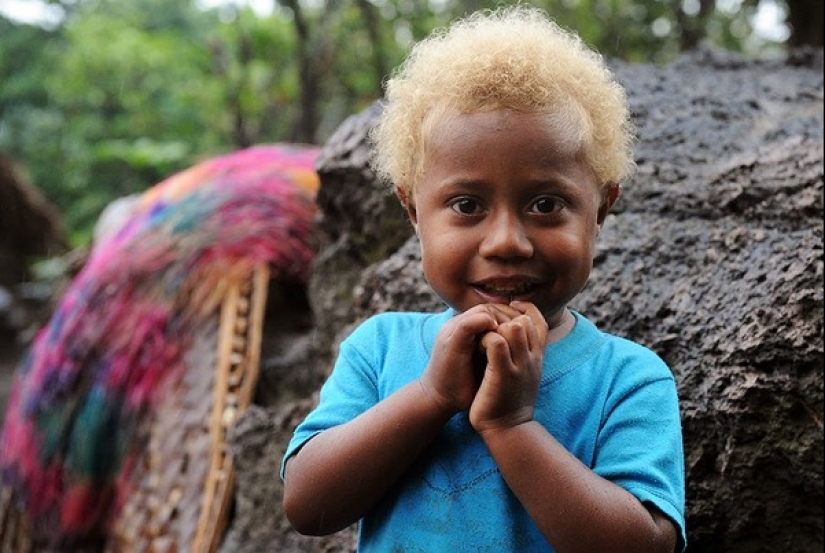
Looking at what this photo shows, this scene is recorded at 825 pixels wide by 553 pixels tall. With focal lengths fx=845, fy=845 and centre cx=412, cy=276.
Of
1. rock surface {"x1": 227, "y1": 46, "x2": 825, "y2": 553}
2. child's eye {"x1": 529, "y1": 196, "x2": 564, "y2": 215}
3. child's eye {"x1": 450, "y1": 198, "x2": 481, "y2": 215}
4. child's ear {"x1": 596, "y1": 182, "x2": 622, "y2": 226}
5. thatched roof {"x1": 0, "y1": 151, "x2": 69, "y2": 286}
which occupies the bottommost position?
thatched roof {"x1": 0, "y1": 151, "x2": 69, "y2": 286}

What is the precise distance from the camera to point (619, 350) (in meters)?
1.34

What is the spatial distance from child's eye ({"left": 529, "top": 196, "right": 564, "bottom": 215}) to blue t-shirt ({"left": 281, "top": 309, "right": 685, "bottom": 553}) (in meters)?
0.23

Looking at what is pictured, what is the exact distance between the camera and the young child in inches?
45.3

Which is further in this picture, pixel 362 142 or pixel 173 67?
pixel 173 67

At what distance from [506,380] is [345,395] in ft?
1.07

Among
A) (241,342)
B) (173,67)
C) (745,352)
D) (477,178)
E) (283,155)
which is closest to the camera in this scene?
(477,178)

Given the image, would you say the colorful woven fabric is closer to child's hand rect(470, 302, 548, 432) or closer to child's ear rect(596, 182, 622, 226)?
child's ear rect(596, 182, 622, 226)

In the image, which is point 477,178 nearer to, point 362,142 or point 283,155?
point 362,142

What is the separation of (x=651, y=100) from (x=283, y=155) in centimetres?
149

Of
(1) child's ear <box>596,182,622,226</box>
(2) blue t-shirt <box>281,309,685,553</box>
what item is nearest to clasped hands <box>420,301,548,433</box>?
(2) blue t-shirt <box>281,309,685,553</box>

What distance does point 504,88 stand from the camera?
121cm

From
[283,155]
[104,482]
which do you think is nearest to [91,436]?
[104,482]

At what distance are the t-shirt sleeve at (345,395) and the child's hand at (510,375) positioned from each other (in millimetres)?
240

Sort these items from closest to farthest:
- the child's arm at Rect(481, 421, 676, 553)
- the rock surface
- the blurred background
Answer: the child's arm at Rect(481, 421, 676, 553) < the rock surface < the blurred background
